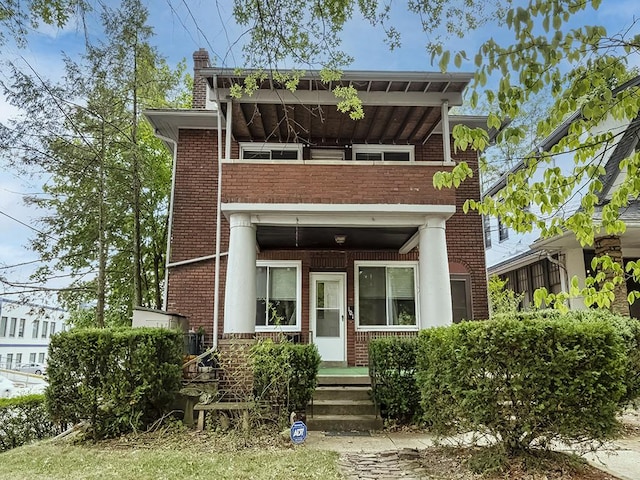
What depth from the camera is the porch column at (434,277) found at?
8602 millimetres

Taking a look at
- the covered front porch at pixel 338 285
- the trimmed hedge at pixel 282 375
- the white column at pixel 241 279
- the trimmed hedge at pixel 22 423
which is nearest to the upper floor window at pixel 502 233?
the covered front porch at pixel 338 285

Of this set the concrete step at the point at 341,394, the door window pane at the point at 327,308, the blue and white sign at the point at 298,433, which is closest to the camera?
the blue and white sign at the point at 298,433

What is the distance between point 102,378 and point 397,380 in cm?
440

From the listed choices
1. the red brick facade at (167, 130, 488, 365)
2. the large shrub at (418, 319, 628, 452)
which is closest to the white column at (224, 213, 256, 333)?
the red brick facade at (167, 130, 488, 365)

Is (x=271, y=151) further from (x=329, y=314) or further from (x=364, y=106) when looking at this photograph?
(x=329, y=314)

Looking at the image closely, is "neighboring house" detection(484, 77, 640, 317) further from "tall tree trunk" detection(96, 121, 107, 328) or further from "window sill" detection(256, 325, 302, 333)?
"tall tree trunk" detection(96, 121, 107, 328)

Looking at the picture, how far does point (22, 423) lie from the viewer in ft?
24.2

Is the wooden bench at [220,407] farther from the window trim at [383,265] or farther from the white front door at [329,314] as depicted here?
the window trim at [383,265]

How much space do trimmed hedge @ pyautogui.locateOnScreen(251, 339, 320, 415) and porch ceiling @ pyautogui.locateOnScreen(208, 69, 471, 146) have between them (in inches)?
134

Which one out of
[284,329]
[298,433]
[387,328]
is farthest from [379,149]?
[298,433]

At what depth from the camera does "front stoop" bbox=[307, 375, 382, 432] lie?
288 inches

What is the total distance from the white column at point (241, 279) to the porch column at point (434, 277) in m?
3.27

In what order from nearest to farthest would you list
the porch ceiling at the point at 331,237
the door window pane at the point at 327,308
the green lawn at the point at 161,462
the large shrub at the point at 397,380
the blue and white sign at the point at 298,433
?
the green lawn at the point at 161,462, the blue and white sign at the point at 298,433, the large shrub at the point at 397,380, the porch ceiling at the point at 331,237, the door window pane at the point at 327,308

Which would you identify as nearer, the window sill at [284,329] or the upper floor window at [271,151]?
the window sill at [284,329]
